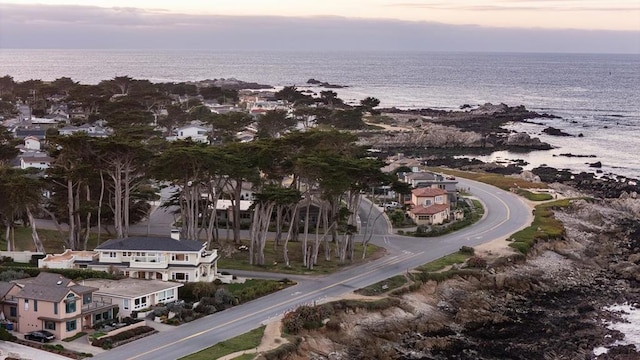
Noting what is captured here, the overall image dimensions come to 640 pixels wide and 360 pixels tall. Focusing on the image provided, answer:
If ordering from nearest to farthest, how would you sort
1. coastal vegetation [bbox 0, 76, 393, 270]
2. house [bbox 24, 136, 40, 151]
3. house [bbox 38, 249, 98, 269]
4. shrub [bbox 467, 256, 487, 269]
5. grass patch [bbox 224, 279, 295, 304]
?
grass patch [bbox 224, 279, 295, 304] → house [bbox 38, 249, 98, 269] → coastal vegetation [bbox 0, 76, 393, 270] → shrub [bbox 467, 256, 487, 269] → house [bbox 24, 136, 40, 151]

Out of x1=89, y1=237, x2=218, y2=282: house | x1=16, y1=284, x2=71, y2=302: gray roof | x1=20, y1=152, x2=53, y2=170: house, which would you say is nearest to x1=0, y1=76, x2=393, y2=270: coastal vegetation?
x1=89, y1=237, x2=218, y2=282: house

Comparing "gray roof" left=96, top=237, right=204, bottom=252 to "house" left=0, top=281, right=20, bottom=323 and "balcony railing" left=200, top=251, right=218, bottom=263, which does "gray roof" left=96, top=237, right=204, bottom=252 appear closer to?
"balcony railing" left=200, top=251, right=218, bottom=263

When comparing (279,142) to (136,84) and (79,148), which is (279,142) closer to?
(79,148)

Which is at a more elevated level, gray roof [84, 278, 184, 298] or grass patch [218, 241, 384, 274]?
gray roof [84, 278, 184, 298]

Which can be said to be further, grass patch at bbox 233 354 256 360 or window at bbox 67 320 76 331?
window at bbox 67 320 76 331

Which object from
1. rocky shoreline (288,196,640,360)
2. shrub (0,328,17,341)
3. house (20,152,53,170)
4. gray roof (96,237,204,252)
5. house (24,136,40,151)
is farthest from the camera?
house (24,136,40,151)

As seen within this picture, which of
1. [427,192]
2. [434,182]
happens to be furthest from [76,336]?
[434,182]

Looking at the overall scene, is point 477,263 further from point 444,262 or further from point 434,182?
point 434,182
